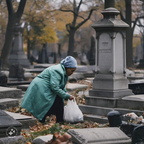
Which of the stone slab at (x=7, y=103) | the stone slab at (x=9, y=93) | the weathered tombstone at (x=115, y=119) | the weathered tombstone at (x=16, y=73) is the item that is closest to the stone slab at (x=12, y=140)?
the weathered tombstone at (x=115, y=119)

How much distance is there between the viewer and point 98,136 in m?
6.72

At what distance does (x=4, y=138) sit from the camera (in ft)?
22.4

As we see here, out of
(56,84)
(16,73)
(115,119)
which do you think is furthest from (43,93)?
(16,73)

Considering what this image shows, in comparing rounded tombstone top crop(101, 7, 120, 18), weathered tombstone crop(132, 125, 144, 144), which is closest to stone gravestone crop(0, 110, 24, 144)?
weathered tombstone crop(132, 125, 144, 144)

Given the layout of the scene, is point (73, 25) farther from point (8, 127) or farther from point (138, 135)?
point (138, 135)

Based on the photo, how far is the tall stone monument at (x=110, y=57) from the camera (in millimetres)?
10648

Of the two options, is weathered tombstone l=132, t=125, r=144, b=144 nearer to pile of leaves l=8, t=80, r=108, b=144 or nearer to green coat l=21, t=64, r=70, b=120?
pile of leaves l=8, t=80, r=108, b=144

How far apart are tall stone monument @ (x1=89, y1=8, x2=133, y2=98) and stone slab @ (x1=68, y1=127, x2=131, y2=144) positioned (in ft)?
11.7

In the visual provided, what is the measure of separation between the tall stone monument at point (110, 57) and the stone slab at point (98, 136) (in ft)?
11.7

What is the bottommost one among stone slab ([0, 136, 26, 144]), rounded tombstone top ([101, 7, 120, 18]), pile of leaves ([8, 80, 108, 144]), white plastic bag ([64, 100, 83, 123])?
pile of leaves ([8, 80, 108, 144])

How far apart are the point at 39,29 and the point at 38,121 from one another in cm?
4174

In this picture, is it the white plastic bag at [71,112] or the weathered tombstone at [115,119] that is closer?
the weathered tombstone at [115,119]

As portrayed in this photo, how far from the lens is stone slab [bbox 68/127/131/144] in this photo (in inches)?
257

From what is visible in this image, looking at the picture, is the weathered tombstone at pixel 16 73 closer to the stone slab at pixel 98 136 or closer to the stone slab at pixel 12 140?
the stone slab at pixel 12 140
